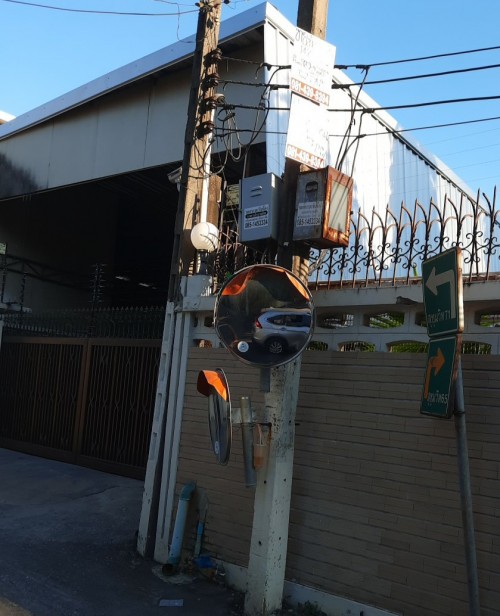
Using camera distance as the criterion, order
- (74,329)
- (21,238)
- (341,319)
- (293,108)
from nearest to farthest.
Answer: (293,108)
(341,319)
(74,329)
(21,238)

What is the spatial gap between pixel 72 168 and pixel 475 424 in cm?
936

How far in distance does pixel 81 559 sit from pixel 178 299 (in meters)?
2.81

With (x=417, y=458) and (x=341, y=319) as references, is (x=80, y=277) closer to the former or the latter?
(x=341, y=319)

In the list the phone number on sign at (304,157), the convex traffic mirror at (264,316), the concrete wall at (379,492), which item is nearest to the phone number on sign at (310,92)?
the phone number on sign at (304,157)

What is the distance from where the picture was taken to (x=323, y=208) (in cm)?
500

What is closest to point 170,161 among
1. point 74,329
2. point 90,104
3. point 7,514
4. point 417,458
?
point 90,104

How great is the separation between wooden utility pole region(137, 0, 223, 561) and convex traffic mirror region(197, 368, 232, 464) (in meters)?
1.46

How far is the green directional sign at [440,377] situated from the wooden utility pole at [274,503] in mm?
1122

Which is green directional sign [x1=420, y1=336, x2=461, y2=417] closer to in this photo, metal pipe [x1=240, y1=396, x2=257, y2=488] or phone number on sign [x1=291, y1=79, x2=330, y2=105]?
metal pipe [x1=240, y1=396, x2=257, y2=488]

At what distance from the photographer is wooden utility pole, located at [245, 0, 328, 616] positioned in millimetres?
4805

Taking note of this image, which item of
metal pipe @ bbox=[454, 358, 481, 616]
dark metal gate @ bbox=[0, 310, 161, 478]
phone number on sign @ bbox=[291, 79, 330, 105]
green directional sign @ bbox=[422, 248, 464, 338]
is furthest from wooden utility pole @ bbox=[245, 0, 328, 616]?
dark metal gate @ bbox=[0, 310, 161, 478]

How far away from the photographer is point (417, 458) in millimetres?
4656

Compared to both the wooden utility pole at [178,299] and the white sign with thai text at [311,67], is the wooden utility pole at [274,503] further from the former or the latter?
the white sign with thai text at [311,67]

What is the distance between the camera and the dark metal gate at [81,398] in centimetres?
907
